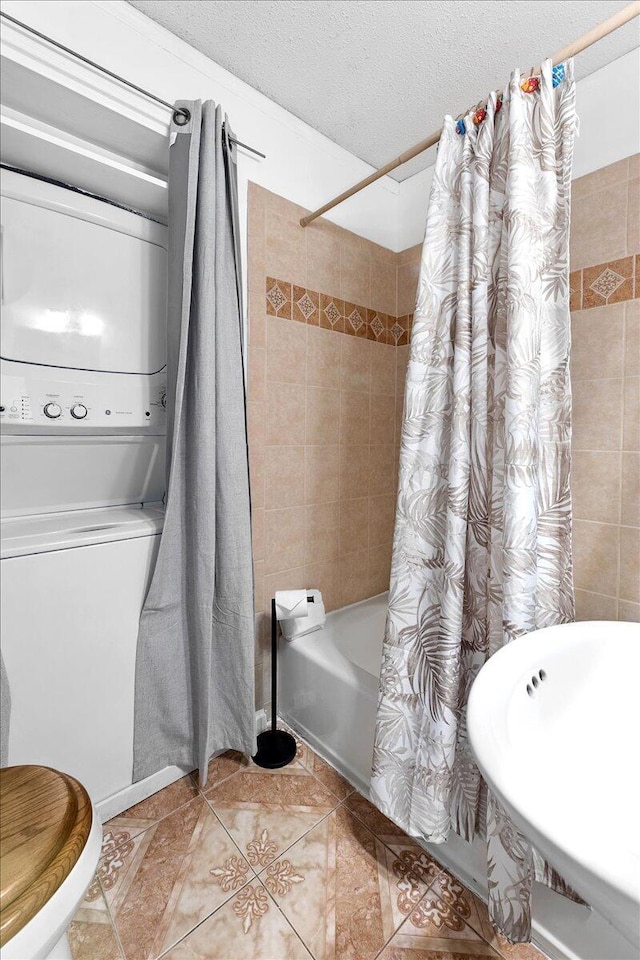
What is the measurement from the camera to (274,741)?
1705 mm

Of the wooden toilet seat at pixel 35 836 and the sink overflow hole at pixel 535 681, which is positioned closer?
the wooden toilet seat at pixel 35 836

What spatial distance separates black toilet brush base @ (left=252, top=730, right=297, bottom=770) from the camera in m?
1.62

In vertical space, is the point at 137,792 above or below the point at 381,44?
below

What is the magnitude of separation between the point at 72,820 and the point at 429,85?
2.29 m

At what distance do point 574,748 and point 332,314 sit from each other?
5.49ft

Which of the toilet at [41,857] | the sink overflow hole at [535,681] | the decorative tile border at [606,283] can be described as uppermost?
the decorative tile border at [606,283]

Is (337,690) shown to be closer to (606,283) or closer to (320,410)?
(320,410)

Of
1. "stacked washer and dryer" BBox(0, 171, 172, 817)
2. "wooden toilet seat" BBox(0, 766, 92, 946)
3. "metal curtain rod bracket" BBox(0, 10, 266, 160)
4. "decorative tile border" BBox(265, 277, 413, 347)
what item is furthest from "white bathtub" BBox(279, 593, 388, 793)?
"metal curtain rod bracket" BBox(0, 10, 266, 160)

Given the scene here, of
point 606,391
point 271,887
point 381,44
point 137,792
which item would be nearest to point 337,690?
point 271,887

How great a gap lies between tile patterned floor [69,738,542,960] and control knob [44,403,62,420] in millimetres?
1258

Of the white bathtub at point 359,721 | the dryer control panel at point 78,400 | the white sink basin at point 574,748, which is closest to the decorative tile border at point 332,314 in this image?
the dryer control panel at point 78,400

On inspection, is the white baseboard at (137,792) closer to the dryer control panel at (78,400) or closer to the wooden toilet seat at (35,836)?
the wooden toilet seat at (35,836)

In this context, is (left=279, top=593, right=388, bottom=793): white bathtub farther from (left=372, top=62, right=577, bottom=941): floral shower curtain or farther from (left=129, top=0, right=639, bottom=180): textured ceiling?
(left=129, top=0, right=639, bottom=180): textured ceiling

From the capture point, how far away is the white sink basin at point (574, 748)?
17.3 inches
